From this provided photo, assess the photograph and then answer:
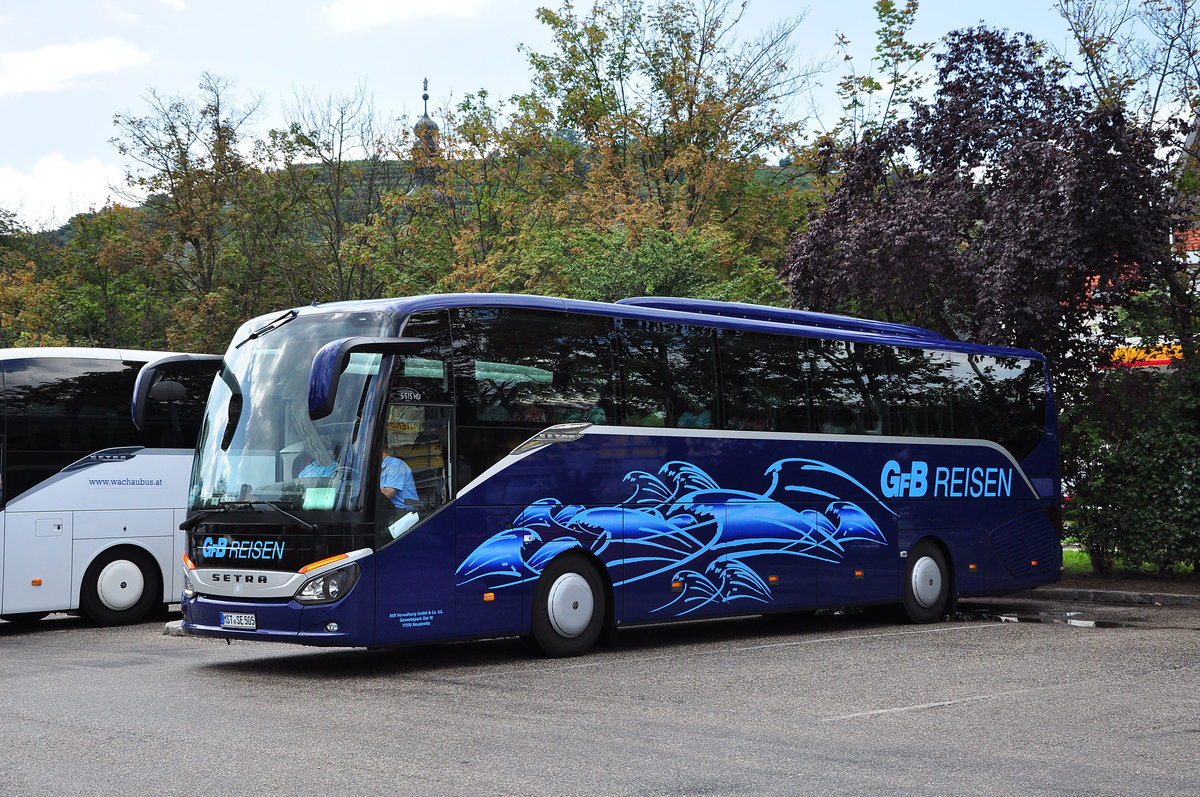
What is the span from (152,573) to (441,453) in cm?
727

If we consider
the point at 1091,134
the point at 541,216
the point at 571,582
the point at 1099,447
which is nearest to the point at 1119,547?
the point at 1099,447

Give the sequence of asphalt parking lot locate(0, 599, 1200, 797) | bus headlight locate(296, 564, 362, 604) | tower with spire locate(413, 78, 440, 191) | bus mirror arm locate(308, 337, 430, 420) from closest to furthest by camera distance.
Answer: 1. asphalt parking lot locate(0, 599, 1200, 797)
2. bus mirror arm locate(308, 337, 430, 420)
3. bus headlight locate(296, 564, 362, 604)
4. tower with spire locate(413, 78, 440, 191)

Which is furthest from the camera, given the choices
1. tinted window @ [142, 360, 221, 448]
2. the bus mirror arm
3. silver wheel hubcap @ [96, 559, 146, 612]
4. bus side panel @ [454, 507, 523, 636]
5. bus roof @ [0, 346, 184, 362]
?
tinted window @ [142, 360, 221, 448]

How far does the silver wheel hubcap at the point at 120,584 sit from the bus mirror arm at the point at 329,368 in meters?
7.37

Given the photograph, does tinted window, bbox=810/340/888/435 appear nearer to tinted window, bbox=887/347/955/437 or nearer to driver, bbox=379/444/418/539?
tinted window, bbox=887/347/955/437

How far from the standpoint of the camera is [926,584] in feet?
54.5

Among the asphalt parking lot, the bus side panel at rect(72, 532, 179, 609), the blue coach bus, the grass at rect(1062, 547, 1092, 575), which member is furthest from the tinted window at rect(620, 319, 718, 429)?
the grass at rect(1062, 547, 1092, 575)

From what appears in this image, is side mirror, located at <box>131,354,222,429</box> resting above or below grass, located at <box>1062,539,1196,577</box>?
above

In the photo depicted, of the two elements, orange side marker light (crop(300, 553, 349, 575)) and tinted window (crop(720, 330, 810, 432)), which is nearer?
orange side marker light (crop(300, 553, 349, 575))

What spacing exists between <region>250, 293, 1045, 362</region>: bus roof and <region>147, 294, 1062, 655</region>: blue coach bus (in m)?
0.04

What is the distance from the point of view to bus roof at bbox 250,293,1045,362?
38.6 feet

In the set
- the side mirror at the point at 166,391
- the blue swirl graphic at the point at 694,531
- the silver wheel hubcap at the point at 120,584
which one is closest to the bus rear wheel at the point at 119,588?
the silver wheel hubcap at the point at 120,584

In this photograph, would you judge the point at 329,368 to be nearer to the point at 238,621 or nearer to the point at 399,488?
the point at 399,488

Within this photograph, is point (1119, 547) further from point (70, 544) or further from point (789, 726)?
point (70, 544)
